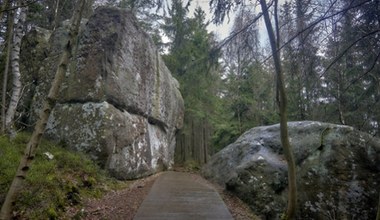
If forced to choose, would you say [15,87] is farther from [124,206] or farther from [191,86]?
[191,86]

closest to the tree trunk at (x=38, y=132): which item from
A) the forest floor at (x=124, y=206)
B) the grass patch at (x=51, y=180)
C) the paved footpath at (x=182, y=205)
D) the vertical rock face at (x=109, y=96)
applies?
the grass patch at (x=51, y=180)

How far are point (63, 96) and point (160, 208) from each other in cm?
560

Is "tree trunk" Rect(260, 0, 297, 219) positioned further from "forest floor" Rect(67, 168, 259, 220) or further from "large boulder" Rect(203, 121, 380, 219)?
"large boulder" Rect(203, 121, 380, 219)

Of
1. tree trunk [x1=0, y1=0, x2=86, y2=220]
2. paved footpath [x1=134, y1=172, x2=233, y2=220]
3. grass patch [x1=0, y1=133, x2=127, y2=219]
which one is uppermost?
tree trunk [x1=0, y1=0, x2=86, y2=220]

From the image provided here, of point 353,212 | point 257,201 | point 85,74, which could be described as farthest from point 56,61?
point 353,212

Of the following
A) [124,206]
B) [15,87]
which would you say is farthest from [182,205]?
[15,87]

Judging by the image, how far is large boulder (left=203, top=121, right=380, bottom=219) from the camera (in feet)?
24.2

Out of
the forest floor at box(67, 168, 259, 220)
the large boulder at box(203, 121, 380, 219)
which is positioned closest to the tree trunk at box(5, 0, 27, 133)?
the forest floor at box(67, 168, 259, 220)

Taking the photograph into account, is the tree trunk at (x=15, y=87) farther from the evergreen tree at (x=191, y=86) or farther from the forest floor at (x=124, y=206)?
the evergreen tree at (x=191, y=86)

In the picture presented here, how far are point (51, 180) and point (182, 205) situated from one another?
2939mm

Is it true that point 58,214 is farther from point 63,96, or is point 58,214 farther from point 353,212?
point 353,212

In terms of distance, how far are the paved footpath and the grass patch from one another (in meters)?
1.35

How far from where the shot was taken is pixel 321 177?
785cm

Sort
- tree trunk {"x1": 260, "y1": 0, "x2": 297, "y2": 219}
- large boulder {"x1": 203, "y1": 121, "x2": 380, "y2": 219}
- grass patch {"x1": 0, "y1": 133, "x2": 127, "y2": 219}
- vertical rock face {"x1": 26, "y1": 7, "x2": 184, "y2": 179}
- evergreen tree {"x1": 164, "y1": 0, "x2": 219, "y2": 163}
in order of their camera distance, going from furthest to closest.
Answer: evergreen tree {"x1": 164, "y1": 0, "x2": 219, "y2": 163} < vertical rock face {"x1": 26, "y1": 7, "x2": 184, "y2": 179} < large boulder {"x1": 203, "y1": 121, "x2": 380, "y2": 219} < tree trunk {"x1": 260, "y1": 0, "x2": 297, "y2": 219} < grass patch {"x1": 0, "y1": 133, "x2": 127, "y2": 219}
